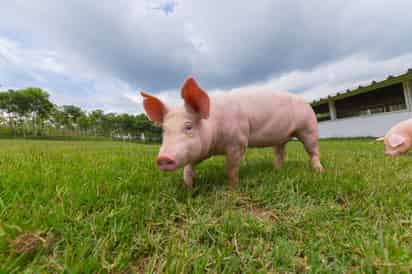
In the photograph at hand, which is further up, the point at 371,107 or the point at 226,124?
the point at 371,107

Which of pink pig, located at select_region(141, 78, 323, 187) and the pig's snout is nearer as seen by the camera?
the pig's snout

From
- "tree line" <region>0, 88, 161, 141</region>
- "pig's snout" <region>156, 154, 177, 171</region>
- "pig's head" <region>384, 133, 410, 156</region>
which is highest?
"tree line" <region>0, 88, 161, 141</region>

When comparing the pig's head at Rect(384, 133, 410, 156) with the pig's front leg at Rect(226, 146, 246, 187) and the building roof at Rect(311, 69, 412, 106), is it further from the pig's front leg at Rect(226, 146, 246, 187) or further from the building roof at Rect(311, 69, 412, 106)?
the building roof at Rect(311, 69, 412, 106)

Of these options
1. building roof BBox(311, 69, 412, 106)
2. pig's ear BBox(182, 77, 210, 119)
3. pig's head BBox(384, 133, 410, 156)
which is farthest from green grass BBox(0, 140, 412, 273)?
building roof BBox(311, 69, 412, 106)

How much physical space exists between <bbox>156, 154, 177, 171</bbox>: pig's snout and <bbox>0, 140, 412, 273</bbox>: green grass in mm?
312

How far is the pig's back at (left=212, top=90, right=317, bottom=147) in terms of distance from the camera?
2.31 m

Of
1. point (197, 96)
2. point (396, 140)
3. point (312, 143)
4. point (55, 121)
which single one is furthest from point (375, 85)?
point (55, 121)

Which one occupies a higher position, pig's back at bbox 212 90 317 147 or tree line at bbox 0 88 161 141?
tree line at bbox 0 88 161 141

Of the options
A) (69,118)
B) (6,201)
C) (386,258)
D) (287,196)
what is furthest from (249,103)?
(69,118)

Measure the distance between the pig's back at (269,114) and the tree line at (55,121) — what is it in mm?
30511

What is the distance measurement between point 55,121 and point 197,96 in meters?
56.4

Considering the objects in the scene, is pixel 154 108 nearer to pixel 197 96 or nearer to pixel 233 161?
pixel 197 96

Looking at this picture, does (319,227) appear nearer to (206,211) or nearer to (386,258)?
(386,258)

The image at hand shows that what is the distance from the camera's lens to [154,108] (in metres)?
1.91
